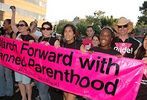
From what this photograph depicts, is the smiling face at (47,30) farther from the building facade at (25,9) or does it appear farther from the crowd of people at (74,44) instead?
the building facade at (25,9)

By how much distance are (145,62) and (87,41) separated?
348cm

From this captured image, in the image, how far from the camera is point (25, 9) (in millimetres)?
86812

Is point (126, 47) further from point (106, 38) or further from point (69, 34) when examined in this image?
point (69, 34)

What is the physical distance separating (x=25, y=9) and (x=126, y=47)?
8157cm

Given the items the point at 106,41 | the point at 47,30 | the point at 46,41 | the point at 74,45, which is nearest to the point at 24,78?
the point at 46,41

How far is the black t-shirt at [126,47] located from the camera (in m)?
6.64

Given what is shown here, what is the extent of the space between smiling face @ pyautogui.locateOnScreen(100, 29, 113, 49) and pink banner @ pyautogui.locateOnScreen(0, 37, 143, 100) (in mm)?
207

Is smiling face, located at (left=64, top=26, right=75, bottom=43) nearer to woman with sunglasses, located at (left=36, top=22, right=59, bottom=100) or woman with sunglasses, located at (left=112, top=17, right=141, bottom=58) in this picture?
woman with sunglasses, located at (left=36, top=22, right=59, bottom=100)

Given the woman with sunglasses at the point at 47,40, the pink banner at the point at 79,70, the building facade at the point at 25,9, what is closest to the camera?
the pink banner at the point at 79,70

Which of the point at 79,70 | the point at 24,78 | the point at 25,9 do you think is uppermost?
the point at 25,9

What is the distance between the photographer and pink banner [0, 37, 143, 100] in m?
5.75

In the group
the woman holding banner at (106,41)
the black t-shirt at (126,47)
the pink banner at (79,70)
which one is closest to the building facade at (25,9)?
the pink banner at (79,70)

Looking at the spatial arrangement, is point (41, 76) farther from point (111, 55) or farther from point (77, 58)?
point (111, 55)

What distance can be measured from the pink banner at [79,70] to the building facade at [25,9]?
67487 millimetres
